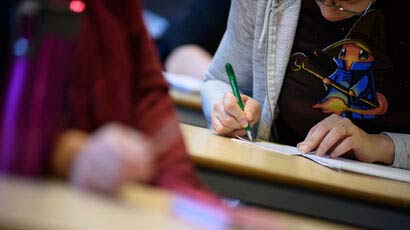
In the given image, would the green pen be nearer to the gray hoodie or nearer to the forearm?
the gray hoodie

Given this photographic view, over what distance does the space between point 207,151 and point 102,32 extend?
0.32 meters

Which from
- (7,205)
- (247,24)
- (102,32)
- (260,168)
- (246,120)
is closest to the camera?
(7,205)

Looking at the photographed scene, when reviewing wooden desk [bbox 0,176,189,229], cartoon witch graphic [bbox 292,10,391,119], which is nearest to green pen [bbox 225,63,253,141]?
cartoon witch graphic [bbox 292,10,391,119]

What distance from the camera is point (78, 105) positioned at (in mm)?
380

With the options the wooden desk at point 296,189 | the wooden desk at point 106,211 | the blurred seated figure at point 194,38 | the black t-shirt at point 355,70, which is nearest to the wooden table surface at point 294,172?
the wooden desk at point 296,189

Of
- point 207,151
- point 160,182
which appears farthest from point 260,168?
point 160,182

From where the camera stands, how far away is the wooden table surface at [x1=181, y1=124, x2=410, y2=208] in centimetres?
65

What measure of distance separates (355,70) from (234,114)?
0.65 feet

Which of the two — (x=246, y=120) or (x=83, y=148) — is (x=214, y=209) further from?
(x=246, y=120)

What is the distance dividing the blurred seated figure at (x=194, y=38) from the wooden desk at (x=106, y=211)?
1.27 meters

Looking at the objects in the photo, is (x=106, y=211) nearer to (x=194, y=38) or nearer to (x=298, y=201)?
(x=298, y=201)

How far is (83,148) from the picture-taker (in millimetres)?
336

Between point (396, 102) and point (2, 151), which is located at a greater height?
point (2, 151)

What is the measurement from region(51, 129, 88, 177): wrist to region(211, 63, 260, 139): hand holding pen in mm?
463
